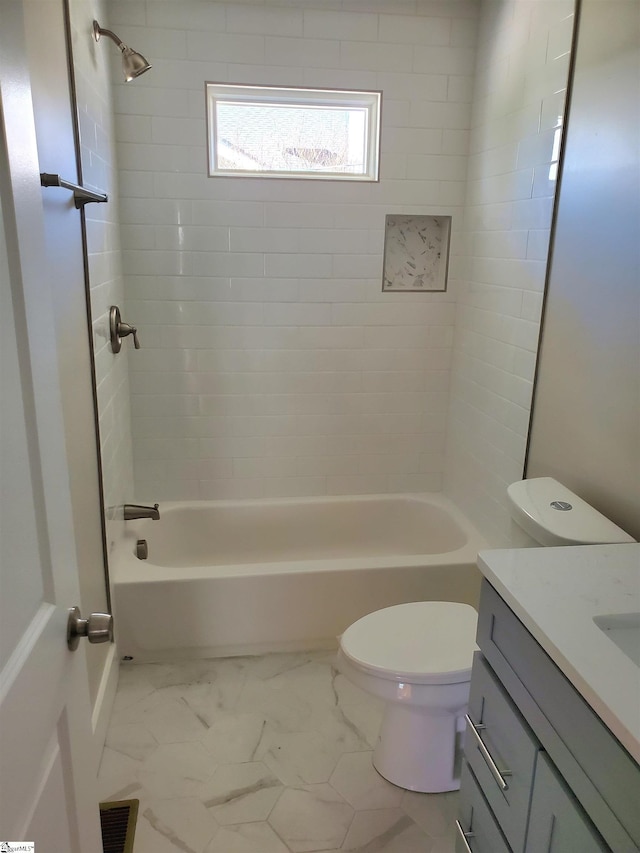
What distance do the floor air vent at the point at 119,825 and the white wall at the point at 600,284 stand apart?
5.05ft

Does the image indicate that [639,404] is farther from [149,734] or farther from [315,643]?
[149,734]

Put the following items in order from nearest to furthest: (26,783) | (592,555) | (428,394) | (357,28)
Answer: (26,783)
(592,555)
(357,28)
(428,394)

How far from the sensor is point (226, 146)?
2.69 m

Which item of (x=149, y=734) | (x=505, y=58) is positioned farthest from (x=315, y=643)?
(x=505, y=58)

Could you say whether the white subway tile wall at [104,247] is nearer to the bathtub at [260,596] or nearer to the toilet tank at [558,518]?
the bathtub at [260,596]

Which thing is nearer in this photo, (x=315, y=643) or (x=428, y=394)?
(x=315, y=643)

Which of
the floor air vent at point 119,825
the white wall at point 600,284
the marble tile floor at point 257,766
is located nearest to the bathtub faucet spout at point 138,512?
the marble tile floor at point 257,766

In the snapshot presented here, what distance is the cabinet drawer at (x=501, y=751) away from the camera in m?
1.13

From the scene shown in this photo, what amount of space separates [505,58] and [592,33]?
2.06 ft

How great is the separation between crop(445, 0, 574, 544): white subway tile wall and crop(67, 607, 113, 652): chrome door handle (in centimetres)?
170

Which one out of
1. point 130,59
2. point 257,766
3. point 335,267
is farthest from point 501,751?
point 130,59

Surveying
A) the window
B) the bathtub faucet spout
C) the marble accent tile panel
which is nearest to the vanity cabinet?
the bathtub faucet spout

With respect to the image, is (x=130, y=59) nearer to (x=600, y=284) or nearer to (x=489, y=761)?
(x=600, y=284)

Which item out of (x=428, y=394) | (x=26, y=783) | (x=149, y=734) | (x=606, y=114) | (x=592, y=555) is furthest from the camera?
(x=428, y=394)
